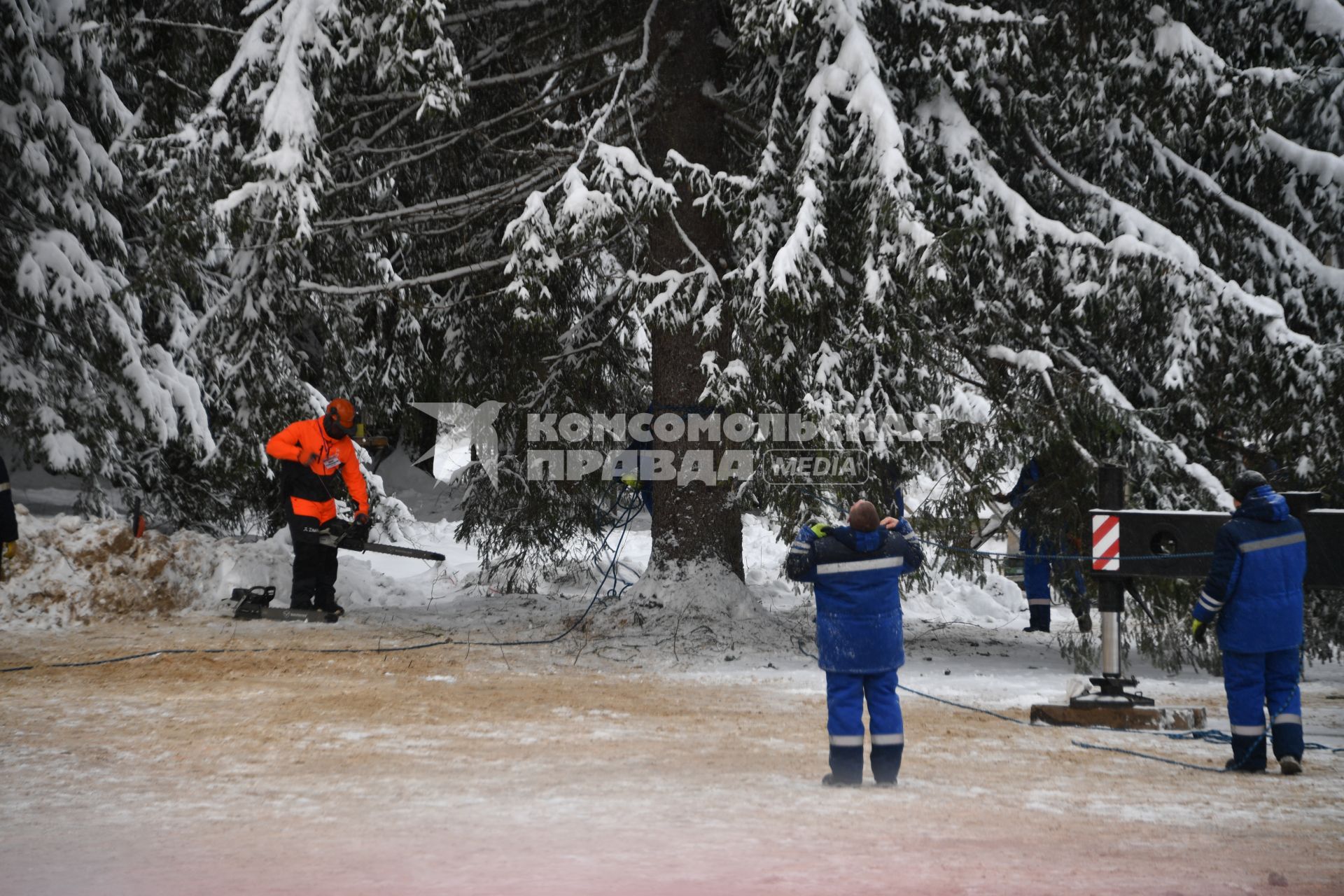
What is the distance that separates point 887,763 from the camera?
5.45 metres

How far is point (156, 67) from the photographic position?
11406 mm

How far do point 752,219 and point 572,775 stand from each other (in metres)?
4.97

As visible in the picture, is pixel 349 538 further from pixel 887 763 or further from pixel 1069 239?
pixel 887 763

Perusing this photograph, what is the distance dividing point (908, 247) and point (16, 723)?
19.8 feet

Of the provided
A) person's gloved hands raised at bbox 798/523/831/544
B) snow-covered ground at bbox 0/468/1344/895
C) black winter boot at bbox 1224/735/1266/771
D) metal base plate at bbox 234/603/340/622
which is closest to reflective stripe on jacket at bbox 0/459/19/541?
snow-covered ground at bbox 0/468/1344/895

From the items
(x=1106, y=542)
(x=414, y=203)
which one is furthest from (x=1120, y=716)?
(x=414, y=203)

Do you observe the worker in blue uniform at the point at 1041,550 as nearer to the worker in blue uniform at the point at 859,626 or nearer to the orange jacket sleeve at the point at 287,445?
the worker in blue uniform at the point at 859,626

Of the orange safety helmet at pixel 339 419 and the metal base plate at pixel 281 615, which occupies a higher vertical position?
the orange safety helmet at pixel 339 419

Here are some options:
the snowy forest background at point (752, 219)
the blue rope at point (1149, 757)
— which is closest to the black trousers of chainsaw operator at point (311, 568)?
the snowy forest background at point (752, 219)

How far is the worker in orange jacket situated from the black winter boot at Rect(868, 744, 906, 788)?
6.74 m

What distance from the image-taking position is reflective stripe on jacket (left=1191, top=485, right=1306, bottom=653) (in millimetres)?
5988

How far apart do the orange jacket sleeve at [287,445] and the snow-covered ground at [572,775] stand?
1492 millimetres

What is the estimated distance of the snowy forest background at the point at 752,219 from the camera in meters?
8.98

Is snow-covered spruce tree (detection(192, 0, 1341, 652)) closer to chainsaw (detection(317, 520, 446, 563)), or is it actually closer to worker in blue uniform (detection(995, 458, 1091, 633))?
worker in blue uniform (detection(995, 458, 1091, 633))
